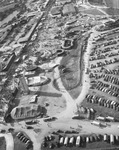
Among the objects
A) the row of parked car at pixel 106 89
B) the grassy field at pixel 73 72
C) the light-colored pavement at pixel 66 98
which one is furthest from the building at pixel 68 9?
the row of parked car at pixel 106 89

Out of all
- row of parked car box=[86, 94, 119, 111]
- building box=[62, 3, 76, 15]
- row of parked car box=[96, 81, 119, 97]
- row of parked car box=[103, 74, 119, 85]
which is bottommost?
row of parked car box=[86, 94, 119, 111]

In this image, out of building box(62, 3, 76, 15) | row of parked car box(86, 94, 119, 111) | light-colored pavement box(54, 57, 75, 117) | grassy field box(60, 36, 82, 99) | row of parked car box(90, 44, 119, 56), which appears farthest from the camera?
building box(62, 3, 76, 15)

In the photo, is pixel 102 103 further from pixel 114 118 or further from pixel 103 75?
pixel 103 75

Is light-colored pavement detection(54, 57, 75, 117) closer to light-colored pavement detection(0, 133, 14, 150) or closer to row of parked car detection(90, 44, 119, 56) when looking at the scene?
light-colored pavement detection(0, 133, 14, 150)

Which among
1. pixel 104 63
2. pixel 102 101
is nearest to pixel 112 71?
pixel 104 63

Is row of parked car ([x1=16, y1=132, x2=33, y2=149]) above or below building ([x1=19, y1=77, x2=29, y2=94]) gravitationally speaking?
below

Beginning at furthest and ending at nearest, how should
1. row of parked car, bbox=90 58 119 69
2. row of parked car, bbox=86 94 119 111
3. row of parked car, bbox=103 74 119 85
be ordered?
row of parked car, bbox=90 58 119 69 → row of parked car, bbox=103 74 119 85 → row of parked car, bbox=86 94 119 111

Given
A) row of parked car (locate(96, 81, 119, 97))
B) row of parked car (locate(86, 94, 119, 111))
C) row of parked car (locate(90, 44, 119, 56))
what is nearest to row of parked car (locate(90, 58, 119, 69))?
row of parked car (locate(90, 44, 119, 56))
